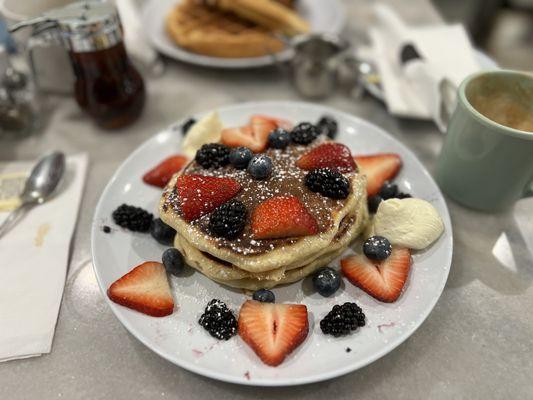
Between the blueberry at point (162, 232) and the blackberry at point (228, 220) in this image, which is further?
the blueberry at point (162, 232)

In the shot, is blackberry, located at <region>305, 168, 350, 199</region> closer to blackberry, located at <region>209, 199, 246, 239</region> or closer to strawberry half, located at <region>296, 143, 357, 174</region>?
strawberry half, located at <region>296, 143, 357, 174</region>

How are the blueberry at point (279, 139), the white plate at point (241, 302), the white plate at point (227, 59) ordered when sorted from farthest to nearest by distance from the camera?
the white plate at point (227, 59)
the blueberry at point (279, 139)
the white plate at point (241, 302)

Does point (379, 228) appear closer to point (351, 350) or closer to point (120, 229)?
point (351, 350)

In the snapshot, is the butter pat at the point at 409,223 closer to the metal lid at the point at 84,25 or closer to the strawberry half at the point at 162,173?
the strawberry half at the point at 162,173

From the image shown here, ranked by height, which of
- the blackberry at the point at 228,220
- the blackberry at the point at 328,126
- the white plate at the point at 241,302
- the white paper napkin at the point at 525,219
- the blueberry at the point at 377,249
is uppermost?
the blackberry at the point at 228,220

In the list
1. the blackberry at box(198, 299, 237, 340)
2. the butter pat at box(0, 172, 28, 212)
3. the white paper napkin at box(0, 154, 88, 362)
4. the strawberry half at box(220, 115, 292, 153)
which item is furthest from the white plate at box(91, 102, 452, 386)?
the butter pat at box(0, 172, 28, 212)

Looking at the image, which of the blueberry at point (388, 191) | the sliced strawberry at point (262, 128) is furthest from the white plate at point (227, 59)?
the blueberry at point (388, 191)
